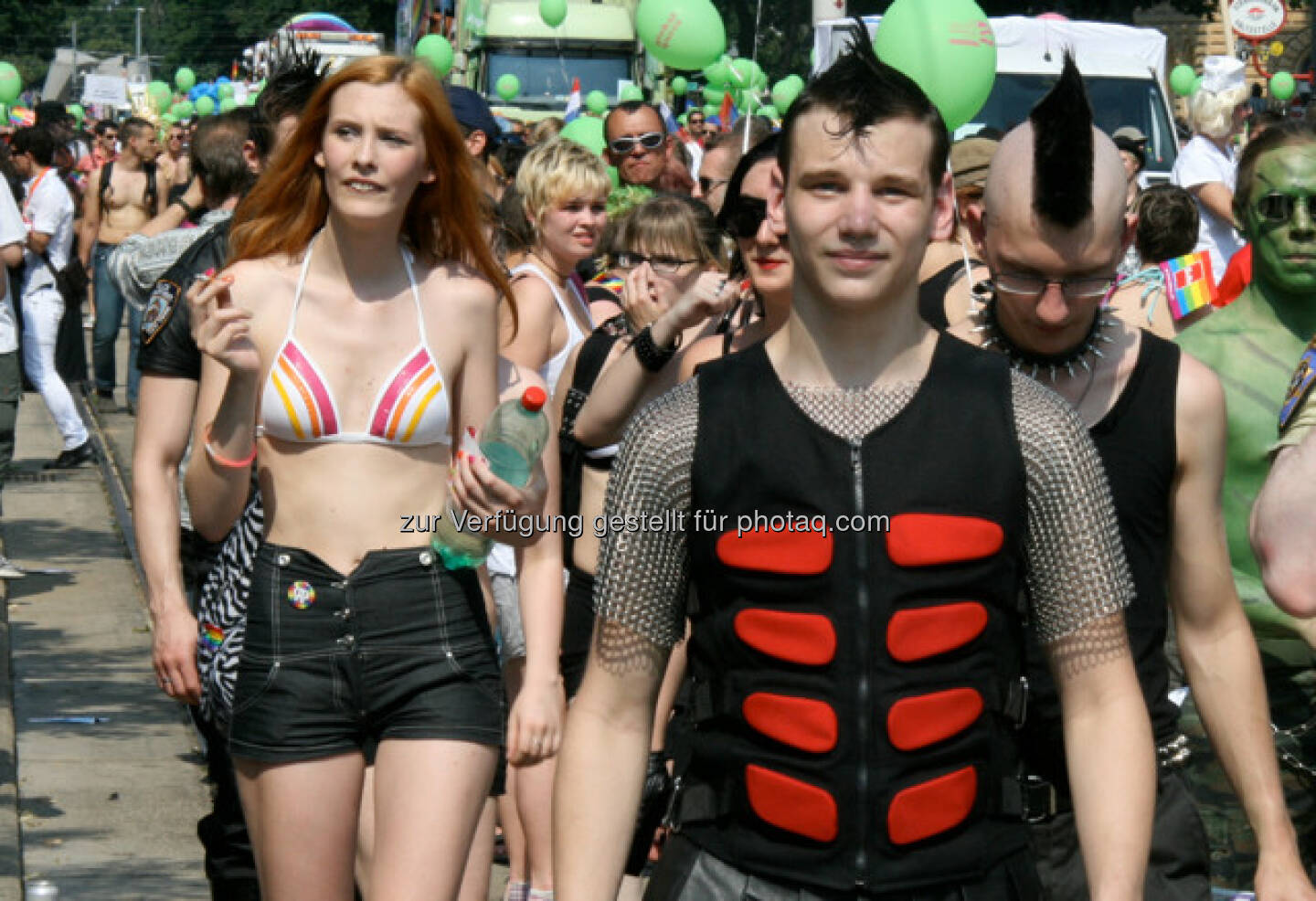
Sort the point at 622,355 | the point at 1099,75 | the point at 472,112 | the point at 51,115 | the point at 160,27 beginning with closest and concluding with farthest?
the point at 622,355 < the point at 472,112 < the point at 1099,75 < the point at 51,115 < the point at 160,27

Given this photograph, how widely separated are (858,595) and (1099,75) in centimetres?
1577

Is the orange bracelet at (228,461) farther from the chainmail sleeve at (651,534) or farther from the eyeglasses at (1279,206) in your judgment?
the eyeglasses at (1279,206)

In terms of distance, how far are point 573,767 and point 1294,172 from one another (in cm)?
289

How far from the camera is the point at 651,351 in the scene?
18.5 feet

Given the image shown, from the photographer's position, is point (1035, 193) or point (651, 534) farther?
point (1035, 193)

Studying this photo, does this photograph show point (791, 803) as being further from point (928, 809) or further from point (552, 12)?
point (552, 12)

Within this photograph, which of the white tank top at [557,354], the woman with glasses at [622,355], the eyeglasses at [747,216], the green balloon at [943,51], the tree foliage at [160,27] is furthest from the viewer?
the tree foliage at [160,27]

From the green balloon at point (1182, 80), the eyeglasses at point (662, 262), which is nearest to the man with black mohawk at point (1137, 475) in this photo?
the eyeglasses at point (662, 262)

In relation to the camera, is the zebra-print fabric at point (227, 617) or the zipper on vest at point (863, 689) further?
the zebra-print fabric at point (227, 617)

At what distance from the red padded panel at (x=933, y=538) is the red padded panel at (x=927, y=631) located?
0.23 ft

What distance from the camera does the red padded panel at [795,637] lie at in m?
3.16

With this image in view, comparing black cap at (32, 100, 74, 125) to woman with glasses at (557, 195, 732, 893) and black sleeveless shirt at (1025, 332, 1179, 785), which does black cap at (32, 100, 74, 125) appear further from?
black sleeveless shirt at (1025, 332, 1179, 785)

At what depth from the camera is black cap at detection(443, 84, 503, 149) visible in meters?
9.32

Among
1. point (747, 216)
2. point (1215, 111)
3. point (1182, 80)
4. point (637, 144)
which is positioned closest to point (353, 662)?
point (747, 216)
